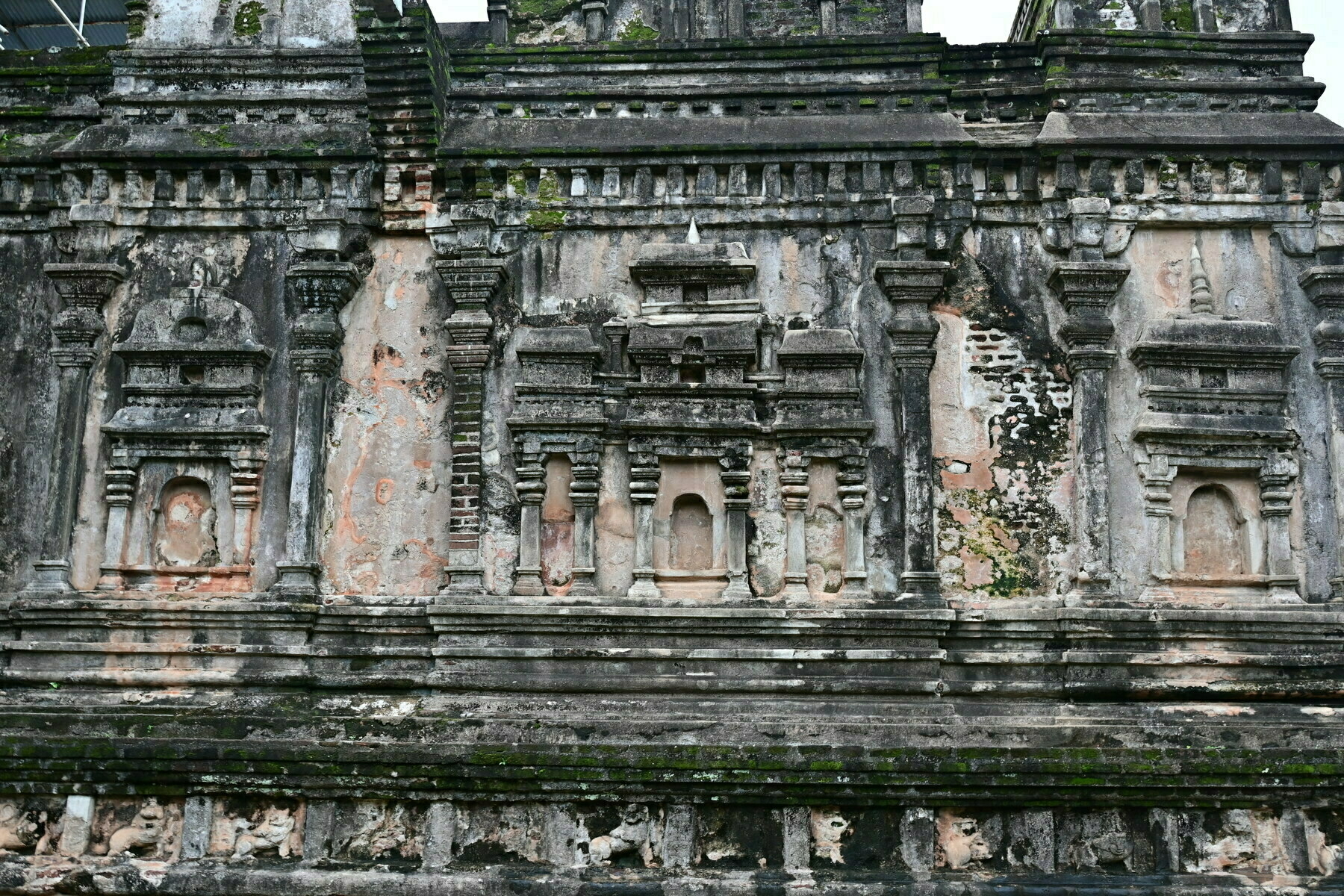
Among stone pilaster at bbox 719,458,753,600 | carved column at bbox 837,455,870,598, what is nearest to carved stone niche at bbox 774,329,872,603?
carved column at bbox 837,455,870,598

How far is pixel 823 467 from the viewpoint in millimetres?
11305

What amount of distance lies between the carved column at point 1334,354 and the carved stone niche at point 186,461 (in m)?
9.01

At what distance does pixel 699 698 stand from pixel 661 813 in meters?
1.21

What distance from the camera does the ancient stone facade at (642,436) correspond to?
9867 millimetres

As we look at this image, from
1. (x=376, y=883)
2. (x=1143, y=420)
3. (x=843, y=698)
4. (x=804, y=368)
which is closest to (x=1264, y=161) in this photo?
(x=1143, y=420)

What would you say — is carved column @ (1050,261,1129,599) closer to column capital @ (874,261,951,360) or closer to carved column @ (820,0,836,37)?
column capital @ (874,261,951,360)

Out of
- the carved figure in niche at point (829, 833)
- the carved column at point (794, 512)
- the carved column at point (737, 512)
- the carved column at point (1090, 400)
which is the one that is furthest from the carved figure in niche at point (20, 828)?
the carved column at point (1090, 400)

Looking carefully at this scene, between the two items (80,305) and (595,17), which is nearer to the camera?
(80,305)

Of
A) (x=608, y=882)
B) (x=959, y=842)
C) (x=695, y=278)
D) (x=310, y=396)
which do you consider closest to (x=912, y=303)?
(x=695, y=278)

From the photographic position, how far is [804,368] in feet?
37.4

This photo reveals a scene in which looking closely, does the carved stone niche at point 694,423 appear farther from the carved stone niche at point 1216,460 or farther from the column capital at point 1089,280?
the carved stone niche at point 1216,460

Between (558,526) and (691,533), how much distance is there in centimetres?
114

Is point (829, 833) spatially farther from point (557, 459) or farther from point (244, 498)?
point (244, 498)

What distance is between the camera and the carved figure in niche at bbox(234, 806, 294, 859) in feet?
32.4
